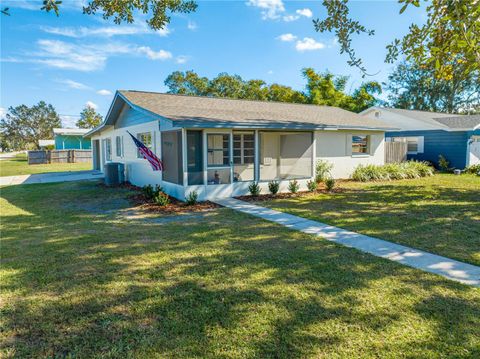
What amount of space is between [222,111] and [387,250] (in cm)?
839

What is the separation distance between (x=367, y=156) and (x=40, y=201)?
47.1ft

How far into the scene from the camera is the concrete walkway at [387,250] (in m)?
4.38

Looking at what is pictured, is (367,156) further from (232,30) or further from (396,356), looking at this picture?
(396,356)

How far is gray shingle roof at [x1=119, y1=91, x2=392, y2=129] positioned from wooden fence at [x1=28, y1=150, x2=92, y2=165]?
79.2 ft

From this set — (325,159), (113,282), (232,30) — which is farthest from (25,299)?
(325,159)

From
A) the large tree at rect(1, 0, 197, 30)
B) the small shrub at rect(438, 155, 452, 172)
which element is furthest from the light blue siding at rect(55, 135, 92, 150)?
the large tree at rect(1, 0, 197, 30)

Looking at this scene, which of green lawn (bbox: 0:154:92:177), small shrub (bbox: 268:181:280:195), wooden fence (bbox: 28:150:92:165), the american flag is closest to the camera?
the american flag

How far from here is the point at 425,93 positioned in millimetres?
41281

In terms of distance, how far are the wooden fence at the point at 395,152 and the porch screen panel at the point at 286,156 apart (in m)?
7.42

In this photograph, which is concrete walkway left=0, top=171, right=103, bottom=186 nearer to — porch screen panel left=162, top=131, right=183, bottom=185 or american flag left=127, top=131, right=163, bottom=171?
american flag left=127, top=131, right=163, bottom=171

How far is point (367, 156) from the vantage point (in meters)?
16.0

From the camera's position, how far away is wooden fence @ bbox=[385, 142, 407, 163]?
723 inches

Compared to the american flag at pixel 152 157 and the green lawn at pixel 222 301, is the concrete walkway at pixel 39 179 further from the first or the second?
the green lawn at pixel 222 301

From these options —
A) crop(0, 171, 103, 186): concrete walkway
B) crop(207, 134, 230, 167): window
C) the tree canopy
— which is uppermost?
the tree canopy
